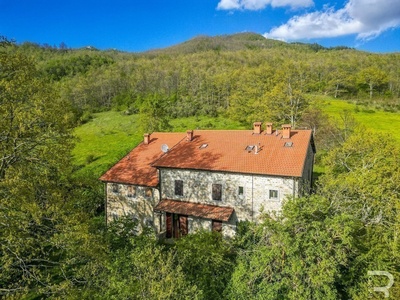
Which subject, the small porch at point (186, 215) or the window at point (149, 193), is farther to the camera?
the window at point (149, 193)

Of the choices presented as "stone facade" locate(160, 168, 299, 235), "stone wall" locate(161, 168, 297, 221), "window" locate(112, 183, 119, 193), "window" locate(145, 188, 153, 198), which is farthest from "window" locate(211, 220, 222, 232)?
"window" locate(112, 183, 119, 193)

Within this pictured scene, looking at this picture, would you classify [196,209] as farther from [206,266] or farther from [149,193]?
[206,266]

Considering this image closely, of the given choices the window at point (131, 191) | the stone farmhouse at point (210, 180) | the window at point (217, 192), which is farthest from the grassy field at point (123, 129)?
the window at point (217, 192)

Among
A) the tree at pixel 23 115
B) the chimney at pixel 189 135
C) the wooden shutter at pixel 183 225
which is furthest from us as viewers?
the chimney at pixel 189 135

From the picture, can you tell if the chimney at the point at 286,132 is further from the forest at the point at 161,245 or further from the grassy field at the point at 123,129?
the grassy field at the point at 123,129

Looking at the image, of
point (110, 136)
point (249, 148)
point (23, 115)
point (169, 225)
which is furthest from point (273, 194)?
point (110, 136)

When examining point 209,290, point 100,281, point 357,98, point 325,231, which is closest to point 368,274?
point 325,231
